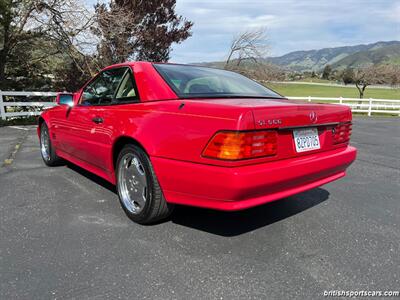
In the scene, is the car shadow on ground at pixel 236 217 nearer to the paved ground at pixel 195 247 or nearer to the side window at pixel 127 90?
the paved ground at pixel 195 247

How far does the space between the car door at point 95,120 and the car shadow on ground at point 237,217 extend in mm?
995

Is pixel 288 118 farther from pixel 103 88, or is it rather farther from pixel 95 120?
pixel 103 88

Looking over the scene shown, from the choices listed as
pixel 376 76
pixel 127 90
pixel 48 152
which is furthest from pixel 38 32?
pixel 376 76

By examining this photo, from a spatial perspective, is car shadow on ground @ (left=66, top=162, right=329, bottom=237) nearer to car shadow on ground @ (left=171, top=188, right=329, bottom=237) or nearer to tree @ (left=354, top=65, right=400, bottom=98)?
car shadow on ground @ (left=171, top=188, right=329, bottom=237)

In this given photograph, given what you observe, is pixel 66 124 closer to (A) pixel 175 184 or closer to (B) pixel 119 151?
(B) pixel 119 151

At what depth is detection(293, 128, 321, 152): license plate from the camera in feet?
8.84

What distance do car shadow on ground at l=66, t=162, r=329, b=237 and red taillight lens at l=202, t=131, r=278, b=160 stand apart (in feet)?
2.82

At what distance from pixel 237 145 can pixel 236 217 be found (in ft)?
3.80

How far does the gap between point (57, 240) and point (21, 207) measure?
0.98 m

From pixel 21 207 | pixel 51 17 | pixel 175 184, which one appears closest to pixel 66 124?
pixel 21 207

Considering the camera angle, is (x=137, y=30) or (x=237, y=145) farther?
(x=137, y=30)

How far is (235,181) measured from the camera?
232 centimetres

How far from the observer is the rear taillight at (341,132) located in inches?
122

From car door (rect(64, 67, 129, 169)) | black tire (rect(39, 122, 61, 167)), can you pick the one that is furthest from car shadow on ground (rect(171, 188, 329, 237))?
black tire (rect(39, 122, 61, 167))
